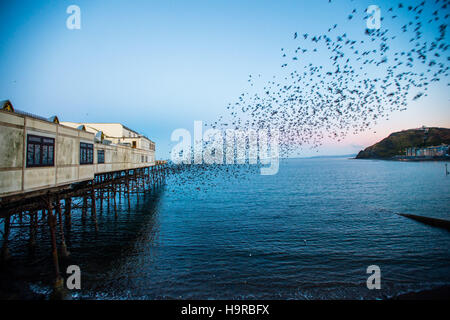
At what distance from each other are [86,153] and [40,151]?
5.03 meters

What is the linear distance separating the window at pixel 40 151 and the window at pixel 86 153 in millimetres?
3331

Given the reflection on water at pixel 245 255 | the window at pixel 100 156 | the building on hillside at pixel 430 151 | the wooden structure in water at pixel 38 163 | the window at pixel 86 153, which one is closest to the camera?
the wooden structure in water at pixel 38 163

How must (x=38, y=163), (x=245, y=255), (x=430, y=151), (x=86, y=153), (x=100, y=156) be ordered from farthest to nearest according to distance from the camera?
1. (x=430, y=151)
2. (x=100, y=156)
3. (x=245, y=255)
4. (x=86, y=153)
5. (x=38, y=163)

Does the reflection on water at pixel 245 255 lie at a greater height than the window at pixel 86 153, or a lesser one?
lesser

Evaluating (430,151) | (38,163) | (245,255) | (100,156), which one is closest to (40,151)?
(38,163)

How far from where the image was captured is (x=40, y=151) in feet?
34.5

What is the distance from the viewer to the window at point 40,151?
32.3 feet

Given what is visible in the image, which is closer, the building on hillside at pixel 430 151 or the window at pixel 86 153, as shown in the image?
the window at pixel 86 153

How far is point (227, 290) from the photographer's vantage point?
37.1 ft

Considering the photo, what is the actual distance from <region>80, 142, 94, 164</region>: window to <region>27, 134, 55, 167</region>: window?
3.33 m

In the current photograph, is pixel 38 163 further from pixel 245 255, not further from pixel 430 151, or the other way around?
pixel 430 151

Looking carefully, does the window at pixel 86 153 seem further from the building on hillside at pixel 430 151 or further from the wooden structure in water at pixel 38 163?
the building on hillside at pixel 430 151

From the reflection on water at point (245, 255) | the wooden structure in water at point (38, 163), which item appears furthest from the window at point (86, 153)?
the reflection on water at point (245, 255)
